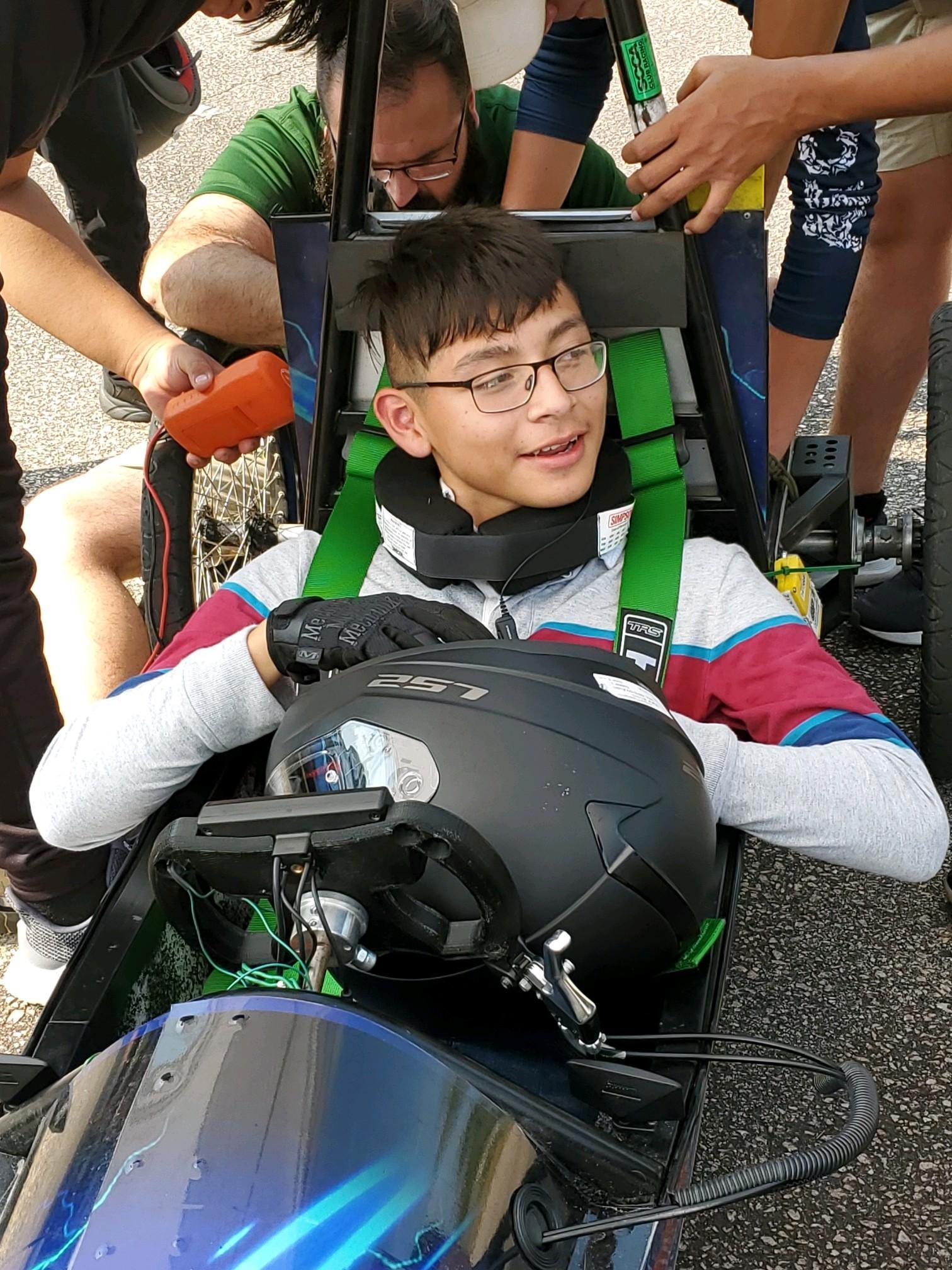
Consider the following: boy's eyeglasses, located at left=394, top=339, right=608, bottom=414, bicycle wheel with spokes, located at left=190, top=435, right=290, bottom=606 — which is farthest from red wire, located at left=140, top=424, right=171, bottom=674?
boy's eyeglasses, located at left=394, top=339, right=608, bottom=414

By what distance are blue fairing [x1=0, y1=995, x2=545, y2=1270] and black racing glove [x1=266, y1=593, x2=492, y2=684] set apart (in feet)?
1.44

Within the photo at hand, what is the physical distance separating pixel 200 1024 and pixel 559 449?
2.86ft

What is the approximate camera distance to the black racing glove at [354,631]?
1320 millimetres

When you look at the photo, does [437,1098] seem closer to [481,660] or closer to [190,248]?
[481,660]

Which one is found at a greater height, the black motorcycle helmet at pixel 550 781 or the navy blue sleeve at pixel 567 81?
the navy blue sleeve at pixel 567 81

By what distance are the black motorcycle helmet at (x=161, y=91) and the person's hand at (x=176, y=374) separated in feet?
4.61

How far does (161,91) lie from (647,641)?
2409 millimetres

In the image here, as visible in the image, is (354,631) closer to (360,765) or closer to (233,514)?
(360,765)

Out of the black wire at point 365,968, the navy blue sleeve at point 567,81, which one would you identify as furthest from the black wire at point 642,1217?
the navy blue sleeve at point 567,81

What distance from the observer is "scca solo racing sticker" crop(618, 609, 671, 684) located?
153cm

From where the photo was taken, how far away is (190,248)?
2268 millimetres

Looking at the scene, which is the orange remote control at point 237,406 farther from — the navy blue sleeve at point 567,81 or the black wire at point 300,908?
the black wire at point 300,908

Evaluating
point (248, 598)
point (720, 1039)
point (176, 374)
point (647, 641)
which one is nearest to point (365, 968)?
point (720, 1039)

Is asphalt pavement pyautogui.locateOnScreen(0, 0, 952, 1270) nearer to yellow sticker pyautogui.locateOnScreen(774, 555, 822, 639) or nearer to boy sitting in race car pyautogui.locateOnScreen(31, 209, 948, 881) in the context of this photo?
boy sitting in race car pyautogui.locateOnScreen(31, 209, 948, 881)
